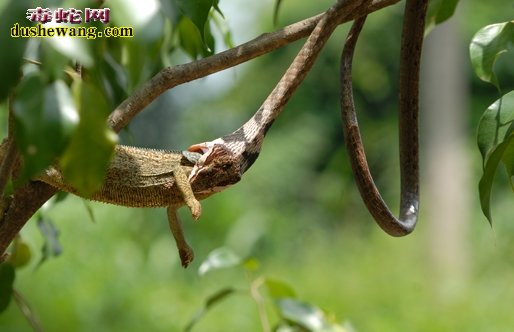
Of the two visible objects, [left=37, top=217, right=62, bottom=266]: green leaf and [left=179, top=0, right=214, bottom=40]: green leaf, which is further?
[left=37, top=217, right=62, bottom=266]: green leaf

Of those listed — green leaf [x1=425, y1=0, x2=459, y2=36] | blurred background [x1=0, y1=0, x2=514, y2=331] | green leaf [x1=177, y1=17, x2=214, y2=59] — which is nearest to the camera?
green leaf [x1=425, y1=0, x2=459, y2=36]

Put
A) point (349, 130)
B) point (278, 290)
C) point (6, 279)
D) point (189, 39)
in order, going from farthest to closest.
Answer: point (278, 290)
point (189, 39)
point (6, 279)
point (349, 130)

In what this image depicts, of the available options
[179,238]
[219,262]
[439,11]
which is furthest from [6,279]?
[439,11]

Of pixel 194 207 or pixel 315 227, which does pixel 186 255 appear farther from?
pixel 315 227

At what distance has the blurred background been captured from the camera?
12.3 ft

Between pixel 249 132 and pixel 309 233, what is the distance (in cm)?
526

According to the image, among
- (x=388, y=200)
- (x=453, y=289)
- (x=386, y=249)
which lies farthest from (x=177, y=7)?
(x=388, y=200)

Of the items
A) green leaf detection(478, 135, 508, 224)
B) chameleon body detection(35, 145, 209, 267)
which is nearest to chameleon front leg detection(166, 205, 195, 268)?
chameleon body detection(35, 145, 209, 267)

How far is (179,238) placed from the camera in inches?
44.2

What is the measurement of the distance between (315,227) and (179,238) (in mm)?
5211

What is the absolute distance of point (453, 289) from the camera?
4809mm

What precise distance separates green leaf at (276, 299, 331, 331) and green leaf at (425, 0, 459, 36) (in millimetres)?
434

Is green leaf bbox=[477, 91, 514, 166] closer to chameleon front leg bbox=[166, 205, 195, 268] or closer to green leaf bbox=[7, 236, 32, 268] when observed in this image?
chameleon front leg bbox=[166, 205, 195, 268]

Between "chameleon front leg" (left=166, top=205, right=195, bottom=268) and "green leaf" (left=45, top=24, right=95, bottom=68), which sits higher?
"chameleon front leg" (left=166, top=205, right=195, bottom=268)
